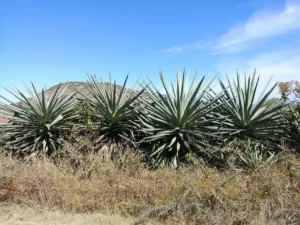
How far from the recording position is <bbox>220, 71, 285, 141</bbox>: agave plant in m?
9.32

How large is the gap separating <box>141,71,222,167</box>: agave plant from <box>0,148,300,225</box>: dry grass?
0.90 m

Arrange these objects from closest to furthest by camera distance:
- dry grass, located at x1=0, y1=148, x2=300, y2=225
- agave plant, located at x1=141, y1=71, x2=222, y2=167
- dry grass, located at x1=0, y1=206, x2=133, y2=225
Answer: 1. dry grass, located at x1=0, y1=148, x2=300, y2=225
2. dry grass, located at x1=0, y1=206, x2=133, y2=225
3. agave plant, located at x1=141, y1=71, x2=222, y2=167

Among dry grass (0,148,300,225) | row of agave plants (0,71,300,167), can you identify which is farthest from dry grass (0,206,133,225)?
row of agave plants (0,71,300,167)

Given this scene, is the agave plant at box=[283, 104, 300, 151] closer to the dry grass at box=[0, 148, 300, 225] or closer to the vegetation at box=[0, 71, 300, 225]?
the vegetation at box=[0, 71, 300, 225]

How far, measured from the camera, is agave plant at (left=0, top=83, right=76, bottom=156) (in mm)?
9594

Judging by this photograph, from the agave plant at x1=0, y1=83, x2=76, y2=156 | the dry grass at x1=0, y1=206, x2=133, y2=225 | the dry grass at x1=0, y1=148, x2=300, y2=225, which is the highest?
the agave plant at x1=0, y1=83, x2=76, y2=156

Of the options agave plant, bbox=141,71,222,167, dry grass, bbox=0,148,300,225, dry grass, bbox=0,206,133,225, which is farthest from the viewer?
agave plant, bbox=141,71,222,167

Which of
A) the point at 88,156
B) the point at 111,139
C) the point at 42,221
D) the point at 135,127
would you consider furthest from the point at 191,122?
the point at 42,221

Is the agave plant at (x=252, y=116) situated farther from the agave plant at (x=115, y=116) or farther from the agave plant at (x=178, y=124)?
the agave plant at (x=115, y=116)

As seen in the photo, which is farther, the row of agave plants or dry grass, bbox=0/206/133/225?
the row of agave plants

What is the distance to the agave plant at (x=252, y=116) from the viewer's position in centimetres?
932

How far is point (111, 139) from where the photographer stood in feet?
30.7

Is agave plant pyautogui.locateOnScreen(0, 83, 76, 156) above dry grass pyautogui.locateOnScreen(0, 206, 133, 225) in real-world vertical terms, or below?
above

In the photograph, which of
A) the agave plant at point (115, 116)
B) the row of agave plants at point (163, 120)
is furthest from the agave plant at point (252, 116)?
the agave plant at point (115, 116)
